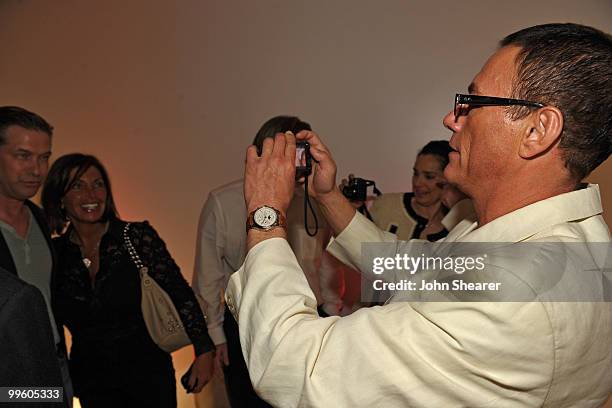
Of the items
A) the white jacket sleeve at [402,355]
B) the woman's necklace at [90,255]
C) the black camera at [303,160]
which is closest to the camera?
the white jacket sleeve at [402,355]

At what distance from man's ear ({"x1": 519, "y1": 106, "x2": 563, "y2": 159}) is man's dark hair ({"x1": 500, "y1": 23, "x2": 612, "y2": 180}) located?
15 mm

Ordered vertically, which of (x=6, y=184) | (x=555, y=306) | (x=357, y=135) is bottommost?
(x=555, y=306)

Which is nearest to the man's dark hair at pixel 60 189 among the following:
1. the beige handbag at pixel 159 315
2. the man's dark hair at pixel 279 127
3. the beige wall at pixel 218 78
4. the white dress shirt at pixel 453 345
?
the beige handbag at pixel 159 315

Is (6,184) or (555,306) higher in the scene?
(6,184)

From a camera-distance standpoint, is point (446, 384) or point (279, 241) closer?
point (446, 384)

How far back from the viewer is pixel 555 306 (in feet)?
2.46

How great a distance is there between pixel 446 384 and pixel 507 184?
0.35 meters

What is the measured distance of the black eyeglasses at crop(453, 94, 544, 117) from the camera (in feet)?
2.89

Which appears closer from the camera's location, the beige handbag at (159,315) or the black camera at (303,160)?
the black camera at (303,160)

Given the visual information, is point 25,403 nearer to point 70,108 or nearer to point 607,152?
point 607,152

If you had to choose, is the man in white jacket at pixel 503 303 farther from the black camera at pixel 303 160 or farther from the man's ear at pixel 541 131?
the black camera at pixel 303 160

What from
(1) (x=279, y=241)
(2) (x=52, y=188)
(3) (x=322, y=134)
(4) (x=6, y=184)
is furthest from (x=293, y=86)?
(1) (x=279, y=241)

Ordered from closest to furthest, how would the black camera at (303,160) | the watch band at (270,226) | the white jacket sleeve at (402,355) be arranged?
the white jacket sleeve at (402,355), the watch band at (270,226), the black camera at (303,160)

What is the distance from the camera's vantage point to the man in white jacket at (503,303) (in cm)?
76
